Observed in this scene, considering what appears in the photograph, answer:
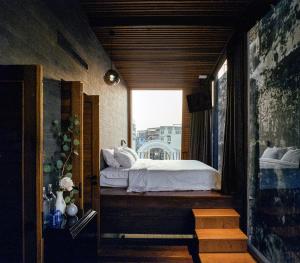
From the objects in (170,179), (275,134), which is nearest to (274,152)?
(275,134)

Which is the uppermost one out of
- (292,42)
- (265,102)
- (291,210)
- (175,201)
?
(292,42)

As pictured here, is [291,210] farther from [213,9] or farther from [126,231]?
[213,9]

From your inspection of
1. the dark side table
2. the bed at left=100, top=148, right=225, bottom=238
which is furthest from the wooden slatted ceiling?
the dark side table

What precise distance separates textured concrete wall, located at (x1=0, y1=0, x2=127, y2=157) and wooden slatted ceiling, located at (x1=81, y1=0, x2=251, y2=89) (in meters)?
0.38

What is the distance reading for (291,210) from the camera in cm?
261

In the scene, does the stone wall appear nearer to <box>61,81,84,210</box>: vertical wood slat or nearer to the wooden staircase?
<box>61,81,84,210</box>: vertical wood slat

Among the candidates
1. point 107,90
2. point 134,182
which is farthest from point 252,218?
point 107,90

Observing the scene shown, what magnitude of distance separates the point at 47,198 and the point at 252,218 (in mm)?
2708

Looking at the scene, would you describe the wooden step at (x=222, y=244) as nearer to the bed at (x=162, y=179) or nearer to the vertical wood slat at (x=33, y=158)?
the bed at (x=162, y=179)

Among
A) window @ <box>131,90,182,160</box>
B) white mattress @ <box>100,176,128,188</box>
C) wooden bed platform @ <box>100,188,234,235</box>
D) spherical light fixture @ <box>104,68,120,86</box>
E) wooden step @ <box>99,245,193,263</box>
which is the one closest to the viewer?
wooden step @ <box>99,245,193,263</box>

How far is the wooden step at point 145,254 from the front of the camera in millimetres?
3693

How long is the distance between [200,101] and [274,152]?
5.00 m

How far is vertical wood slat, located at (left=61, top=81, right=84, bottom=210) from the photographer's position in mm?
3061

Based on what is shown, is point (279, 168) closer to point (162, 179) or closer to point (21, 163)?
point (162, 179)
